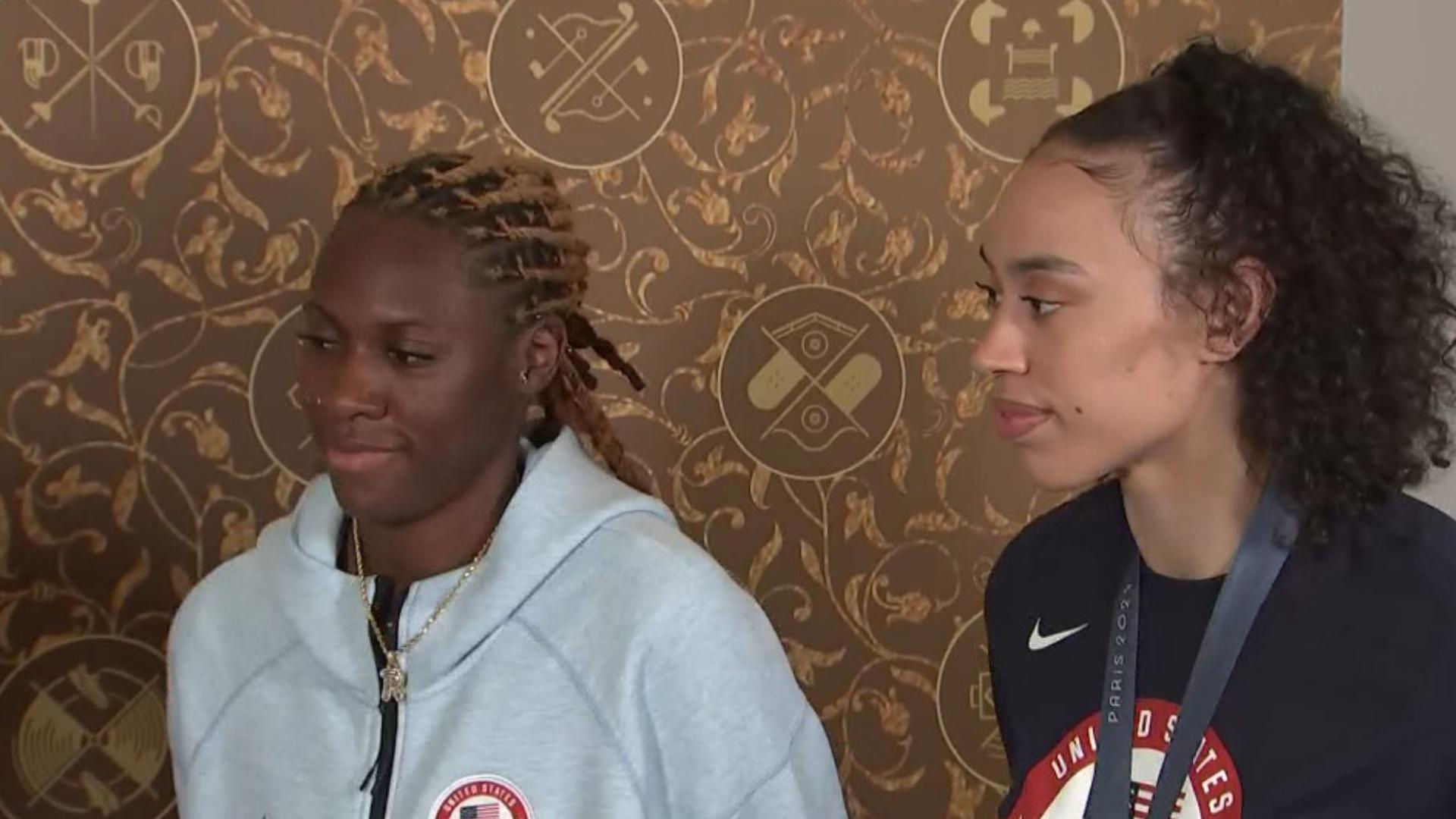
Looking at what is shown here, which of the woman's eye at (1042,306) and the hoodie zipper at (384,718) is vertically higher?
the woman's eye at (1042,306)

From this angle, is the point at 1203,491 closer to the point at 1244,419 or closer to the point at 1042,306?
the point at 1244,419

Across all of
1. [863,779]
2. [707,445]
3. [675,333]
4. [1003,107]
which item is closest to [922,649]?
[863,779]

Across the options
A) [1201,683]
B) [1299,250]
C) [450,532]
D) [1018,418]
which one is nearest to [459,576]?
[450,532]

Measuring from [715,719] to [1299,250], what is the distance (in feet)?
1.80

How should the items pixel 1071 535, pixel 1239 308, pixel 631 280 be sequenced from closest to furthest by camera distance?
1. pixel 1239 308
2. pixel 1071 535
3. pixel 631 280

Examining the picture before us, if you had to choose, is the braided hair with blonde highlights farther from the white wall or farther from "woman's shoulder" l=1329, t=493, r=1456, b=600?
the white wall

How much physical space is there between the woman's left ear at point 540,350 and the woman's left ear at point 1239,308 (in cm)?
52

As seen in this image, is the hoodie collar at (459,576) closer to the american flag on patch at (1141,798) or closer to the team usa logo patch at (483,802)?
the team usa logo patch at (483,802)

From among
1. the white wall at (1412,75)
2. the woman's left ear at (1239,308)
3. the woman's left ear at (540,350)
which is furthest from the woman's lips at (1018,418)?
the white wall at (1412,75)

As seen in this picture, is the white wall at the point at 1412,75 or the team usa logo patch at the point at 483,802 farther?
the white wall at the point at 1412,75

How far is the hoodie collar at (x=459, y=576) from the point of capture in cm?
132

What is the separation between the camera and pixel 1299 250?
117cm

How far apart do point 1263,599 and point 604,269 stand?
83 cm

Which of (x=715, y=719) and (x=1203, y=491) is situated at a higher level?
(x=1203, y=491)
